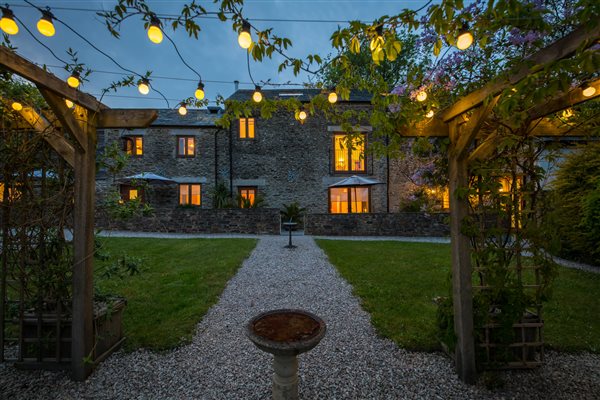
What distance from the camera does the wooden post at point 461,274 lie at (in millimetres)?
2367

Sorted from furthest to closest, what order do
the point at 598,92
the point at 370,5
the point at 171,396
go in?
the point at 370,5 < the point at 171,396 < the point at 598,92

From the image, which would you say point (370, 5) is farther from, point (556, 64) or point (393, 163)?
point (556, 64)

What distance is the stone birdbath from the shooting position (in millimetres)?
1870

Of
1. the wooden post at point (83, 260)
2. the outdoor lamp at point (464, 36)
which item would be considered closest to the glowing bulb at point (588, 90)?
the outdoor lamp at point (464, 36)

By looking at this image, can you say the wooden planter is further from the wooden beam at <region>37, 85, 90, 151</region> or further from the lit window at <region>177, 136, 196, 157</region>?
the lit window at <region>177, 136, 196, 157</region>

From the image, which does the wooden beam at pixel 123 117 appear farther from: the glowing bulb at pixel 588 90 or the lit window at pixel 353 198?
the lit window at pixel 353 198

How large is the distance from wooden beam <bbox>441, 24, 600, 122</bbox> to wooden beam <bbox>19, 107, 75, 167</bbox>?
3.40m

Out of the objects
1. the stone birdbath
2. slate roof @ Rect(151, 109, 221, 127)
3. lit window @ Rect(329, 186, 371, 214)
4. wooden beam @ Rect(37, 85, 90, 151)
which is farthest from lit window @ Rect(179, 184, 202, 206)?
the stone birdbath

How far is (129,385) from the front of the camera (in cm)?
235

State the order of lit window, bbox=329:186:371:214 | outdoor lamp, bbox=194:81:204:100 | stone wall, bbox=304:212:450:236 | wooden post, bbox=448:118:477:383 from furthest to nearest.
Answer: lit window, bbox=329:186:371:214 < stone wall, bbox=304:212:450:236 < outdoor lamp, bbox=194:81:204:100 < wooden post, bbox=448:118:477:383

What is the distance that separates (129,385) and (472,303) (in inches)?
125

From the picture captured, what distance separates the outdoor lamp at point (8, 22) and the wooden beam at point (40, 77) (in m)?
0.16

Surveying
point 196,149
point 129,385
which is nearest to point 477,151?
point 129,385

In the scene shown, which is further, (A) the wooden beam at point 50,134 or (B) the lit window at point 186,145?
(B) the lit window at point 186,145
